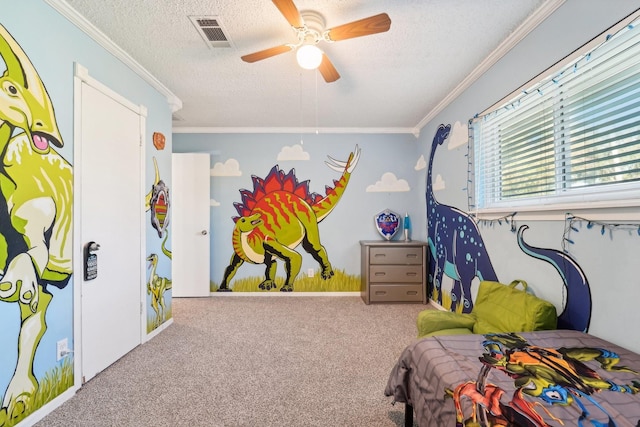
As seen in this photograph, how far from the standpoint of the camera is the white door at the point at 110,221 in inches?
79.4

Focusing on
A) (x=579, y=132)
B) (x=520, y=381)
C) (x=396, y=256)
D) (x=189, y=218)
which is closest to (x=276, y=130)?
(x=189, y=218)

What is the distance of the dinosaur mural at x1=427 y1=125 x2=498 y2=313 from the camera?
2.70 metres

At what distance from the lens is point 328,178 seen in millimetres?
4324

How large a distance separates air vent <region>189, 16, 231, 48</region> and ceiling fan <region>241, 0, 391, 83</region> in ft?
0.91

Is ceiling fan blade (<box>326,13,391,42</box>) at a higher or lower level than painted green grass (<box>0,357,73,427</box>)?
higher

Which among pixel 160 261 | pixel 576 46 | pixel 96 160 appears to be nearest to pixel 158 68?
pixel 96 160

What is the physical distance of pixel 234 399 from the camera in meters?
1.83

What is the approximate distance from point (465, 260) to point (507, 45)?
1820mm

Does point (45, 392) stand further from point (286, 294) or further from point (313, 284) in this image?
point (313, 284)

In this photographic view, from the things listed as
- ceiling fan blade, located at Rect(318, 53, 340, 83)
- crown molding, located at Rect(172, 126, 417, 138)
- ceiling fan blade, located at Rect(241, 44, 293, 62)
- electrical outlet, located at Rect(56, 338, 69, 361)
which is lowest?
electrical outlet, located at Rect(56, 338, 69, 361)

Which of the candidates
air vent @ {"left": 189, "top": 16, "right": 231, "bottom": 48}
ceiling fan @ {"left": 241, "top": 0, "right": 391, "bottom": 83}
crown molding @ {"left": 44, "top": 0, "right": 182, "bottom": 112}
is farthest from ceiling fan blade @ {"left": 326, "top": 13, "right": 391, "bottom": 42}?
crown molding @ {"left": 44, "top": 0, "right": 182, "bottom": 112}

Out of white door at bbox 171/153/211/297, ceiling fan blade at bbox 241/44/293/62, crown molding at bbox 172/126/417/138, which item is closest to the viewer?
ceiling fan blade at bbox 241/44/293/62

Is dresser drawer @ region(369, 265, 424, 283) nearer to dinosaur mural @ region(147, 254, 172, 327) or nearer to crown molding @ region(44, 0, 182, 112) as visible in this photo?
dinosaur mural @ region(147, 254, 172, 327)

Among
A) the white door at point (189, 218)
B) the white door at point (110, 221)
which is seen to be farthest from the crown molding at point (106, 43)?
the white door at point (189, 218)
